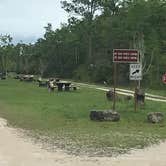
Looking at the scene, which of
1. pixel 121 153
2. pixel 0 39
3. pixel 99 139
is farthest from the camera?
pixel 0 39

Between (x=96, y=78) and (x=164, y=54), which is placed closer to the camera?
(x=164, y=54)

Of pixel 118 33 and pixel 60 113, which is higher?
pixel 118 33

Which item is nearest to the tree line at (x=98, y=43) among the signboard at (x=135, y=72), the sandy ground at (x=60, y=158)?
the signboard at (x=135, y=72)

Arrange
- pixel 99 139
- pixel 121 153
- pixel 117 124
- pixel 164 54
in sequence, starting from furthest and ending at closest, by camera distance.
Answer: pixel 164 54, pixel 117 124, pixel 99 139, pixel 121 153

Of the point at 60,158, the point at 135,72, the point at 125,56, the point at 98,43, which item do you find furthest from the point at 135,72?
the point at 98,43

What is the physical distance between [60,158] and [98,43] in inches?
2929

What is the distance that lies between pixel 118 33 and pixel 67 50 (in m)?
35.4

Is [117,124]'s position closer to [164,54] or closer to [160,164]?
[160,164]

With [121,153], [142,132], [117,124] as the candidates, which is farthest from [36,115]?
[121,153]

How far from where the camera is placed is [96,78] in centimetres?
7394

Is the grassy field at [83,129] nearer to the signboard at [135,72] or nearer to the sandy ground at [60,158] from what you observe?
the sandy ground at [60,158]

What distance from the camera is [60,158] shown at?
484 inches

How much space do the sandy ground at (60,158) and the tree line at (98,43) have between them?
36.9 m

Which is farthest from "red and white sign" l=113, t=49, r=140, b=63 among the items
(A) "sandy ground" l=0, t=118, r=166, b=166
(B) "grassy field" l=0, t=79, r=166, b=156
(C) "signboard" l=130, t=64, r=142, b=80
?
(A) "sandy ground" l=0, t=118, r=166, b=166
